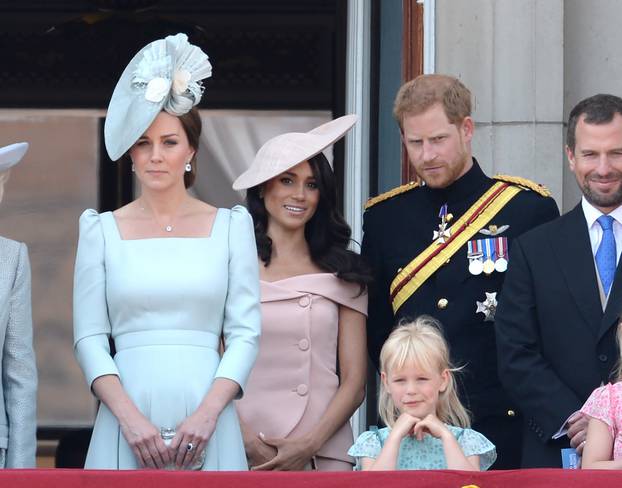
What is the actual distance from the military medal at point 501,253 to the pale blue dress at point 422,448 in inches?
26.9

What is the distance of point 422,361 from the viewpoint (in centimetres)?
483

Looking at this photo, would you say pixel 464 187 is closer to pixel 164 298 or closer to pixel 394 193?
pixel 394 193

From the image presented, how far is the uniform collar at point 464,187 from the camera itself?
5.49 meters

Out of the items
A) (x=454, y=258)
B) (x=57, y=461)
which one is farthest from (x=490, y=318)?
(x=57, y=461)

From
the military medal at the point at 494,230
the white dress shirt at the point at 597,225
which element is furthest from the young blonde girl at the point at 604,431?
the military medal at the point at 494,230

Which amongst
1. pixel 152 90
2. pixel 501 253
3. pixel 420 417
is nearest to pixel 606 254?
pixel 501 253

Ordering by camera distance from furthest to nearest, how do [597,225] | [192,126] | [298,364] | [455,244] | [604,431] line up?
[455,244] → [298,364] → [597,225] → [192,126] → [604,431]

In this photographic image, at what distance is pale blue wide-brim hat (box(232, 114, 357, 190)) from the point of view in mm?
5445

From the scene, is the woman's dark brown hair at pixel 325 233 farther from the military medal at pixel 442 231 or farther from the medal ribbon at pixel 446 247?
the military medal at pixel 442 231

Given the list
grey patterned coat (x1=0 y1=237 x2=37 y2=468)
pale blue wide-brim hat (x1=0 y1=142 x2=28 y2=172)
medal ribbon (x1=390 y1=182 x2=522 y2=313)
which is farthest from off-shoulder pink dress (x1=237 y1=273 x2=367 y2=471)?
pale blue wide-brim hat (x1=0 y1=142 x2=28 y2=172)

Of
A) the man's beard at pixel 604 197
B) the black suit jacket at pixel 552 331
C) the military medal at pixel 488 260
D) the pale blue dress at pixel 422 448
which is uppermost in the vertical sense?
the man's beard at pixel 604 197

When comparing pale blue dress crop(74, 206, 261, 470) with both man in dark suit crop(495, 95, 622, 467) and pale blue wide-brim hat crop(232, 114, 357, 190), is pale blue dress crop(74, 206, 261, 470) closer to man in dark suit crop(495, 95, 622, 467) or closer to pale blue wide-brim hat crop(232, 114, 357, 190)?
pale blue wide-brim hat crop(232, 114, 357, 190)

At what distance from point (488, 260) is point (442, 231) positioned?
0.19m

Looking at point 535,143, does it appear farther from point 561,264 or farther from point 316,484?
point 316,484
